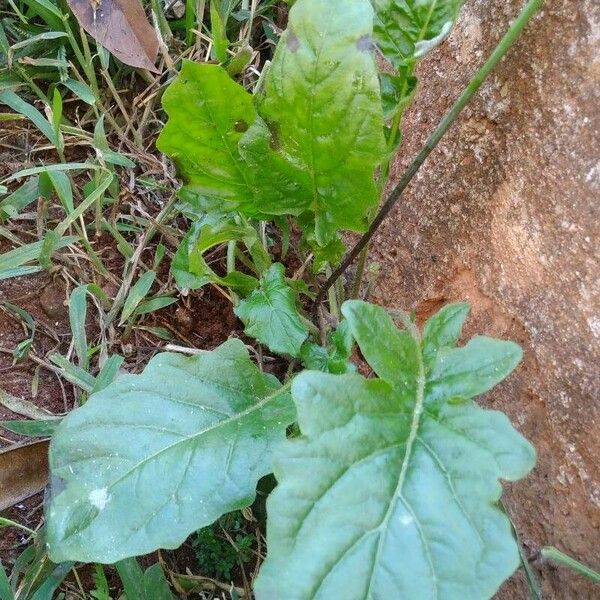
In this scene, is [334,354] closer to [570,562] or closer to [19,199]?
[570,562]

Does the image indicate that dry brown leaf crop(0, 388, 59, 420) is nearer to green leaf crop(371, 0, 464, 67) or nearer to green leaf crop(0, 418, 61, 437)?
green leaf crop(0, 418, 61, 437)

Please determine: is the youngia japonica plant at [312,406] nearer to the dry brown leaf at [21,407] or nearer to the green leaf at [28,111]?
the dry brown leaf at [21,407]

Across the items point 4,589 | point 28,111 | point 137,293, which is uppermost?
point 28,111

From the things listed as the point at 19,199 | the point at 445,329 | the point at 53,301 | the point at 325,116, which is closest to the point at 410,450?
the point at 445,329

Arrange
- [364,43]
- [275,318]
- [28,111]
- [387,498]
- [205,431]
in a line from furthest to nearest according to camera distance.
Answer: [28,111] → [275,318] → [205,431] → [364,43] → [387,498]

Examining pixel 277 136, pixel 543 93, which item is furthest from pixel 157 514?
pixel 543 93

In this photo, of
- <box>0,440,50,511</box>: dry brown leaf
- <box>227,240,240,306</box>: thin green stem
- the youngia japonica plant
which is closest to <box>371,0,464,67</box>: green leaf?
the youngia japonica plant
